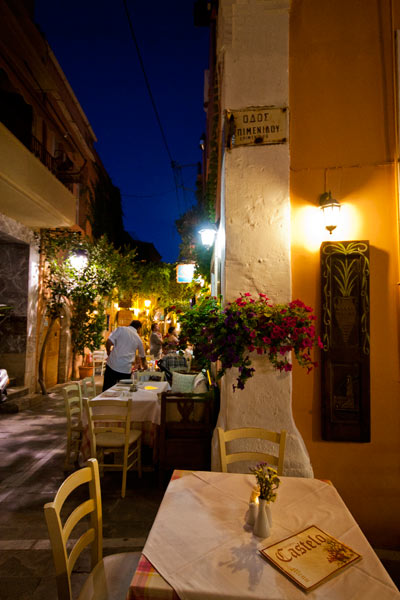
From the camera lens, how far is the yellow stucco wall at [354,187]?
317 centimetres

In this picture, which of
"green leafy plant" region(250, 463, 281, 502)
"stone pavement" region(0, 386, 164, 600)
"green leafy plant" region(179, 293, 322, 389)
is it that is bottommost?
"stone pavement" region(0, 386, 164, 600)

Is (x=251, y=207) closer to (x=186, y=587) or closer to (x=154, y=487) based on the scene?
(x=186, y=587)

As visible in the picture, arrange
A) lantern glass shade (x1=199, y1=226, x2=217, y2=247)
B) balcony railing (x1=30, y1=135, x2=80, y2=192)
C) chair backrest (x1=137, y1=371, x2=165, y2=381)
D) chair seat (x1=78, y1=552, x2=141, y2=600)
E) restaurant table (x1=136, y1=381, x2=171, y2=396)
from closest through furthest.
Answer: chair seat (x1=78, y1=552, x2=141, y2=600) < restaurant table (x1=136, y1=381, x2=171, y2=396) < lantern glass shade (x1=199, y1=226, x2=217, y2=247) < chair backrest (x1=137, y1=371, x2=165, y2=381) < balcony railing (x1=30, y1=135, x2=80, y2=192)

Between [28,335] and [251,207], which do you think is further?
[28,335]

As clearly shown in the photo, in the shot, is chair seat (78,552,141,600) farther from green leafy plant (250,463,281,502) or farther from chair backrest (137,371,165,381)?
chair backrest (137,371,165,381)

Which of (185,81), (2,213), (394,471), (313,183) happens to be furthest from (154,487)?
(185,81)

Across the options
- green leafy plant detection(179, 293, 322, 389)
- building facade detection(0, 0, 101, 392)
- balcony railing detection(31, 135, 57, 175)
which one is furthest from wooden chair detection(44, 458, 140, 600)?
balcony railing detection(31, 135, 57, 175)

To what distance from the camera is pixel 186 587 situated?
1321 mm

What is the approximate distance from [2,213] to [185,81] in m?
12.4

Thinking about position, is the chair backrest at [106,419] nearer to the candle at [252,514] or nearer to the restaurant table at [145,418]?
the restaurant table at [145,418]

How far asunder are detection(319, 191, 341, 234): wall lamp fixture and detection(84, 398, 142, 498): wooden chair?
2.71 metres

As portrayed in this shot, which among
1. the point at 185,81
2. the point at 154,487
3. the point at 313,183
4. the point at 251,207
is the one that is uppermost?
the point at 185,81

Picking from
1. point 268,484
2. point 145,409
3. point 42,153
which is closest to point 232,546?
point 268,484

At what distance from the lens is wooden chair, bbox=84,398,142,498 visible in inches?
147
